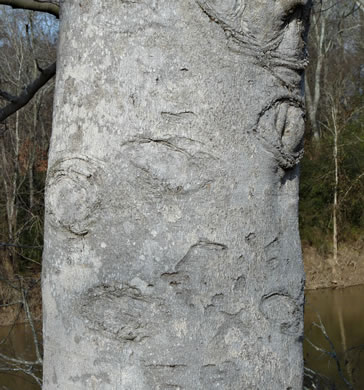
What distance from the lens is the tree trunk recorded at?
2.33 ft

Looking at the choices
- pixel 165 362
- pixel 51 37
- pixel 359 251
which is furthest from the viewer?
pixel 359 251

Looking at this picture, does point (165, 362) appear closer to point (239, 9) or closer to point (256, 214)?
point (256, 214)

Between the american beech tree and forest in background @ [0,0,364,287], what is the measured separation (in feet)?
27.1

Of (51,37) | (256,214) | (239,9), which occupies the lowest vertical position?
(256,214)

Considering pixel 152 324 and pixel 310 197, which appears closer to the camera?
pixel 152 324

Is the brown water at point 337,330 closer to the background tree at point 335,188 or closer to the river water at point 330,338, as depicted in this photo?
the river water at point 330,338

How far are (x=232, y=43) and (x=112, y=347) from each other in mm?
416

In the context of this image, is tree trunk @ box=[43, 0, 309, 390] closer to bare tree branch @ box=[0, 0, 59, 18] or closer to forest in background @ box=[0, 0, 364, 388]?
bare tree branch @ box=[0, 0, 59, 18]

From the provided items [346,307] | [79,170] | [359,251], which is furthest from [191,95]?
[359,251]

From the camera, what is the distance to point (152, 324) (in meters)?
0.71

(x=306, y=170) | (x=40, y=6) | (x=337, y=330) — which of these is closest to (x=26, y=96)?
(x=40, y=6)

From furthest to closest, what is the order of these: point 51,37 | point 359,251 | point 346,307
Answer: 1. point 359,251
2. point 51,37
3. point 346,307

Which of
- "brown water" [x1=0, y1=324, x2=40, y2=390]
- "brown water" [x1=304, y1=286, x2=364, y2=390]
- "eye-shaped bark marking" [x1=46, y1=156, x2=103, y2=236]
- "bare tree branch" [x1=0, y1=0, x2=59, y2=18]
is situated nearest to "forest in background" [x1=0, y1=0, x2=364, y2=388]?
"brown water" [x1=0, y1=324, x2=40, y2=390]

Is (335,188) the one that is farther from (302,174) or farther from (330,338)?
(330,338)
